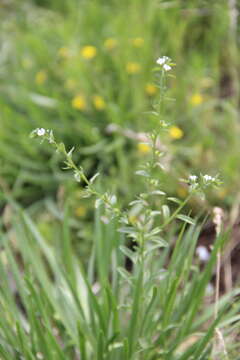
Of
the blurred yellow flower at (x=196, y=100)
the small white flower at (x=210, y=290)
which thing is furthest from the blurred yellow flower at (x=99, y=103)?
the small white flower at (x=210, y=290)

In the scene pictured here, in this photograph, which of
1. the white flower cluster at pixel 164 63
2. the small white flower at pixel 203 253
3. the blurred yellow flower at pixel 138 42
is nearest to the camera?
the white flower cluster at pixel 164 63

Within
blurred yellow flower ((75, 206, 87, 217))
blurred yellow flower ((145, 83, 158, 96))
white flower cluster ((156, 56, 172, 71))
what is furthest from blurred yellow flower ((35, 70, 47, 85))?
white flower cluster ((156, 56, 172, 71))

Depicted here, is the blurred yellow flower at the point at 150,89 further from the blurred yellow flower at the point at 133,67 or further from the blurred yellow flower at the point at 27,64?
the blurred yellow flower at the point at 27,64

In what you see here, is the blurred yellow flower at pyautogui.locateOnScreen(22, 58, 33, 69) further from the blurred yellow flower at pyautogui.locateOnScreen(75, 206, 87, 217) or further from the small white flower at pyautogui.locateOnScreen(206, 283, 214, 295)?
the small white flower at pyautogui.locateOnScreen(206, 283, 214, 295)

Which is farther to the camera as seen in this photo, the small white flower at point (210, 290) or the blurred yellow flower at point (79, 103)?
the blurred yellow flower at point (79, 103)

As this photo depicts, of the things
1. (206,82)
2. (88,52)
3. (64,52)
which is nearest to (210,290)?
(206,82)

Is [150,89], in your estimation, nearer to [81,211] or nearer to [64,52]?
[64,52]

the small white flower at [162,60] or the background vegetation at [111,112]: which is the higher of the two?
the small white flower at [162,60]
